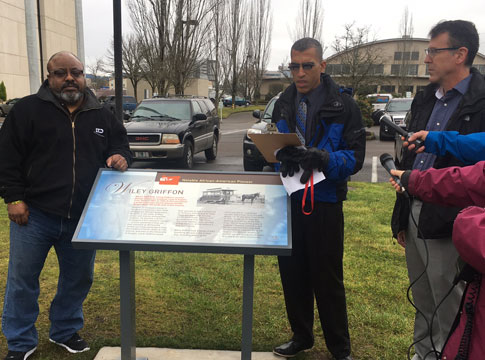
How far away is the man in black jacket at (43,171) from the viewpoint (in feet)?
9.12

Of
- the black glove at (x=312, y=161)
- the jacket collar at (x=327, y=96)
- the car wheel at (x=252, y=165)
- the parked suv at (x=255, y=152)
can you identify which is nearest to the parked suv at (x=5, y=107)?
the car wheel at (x=252, y=165)

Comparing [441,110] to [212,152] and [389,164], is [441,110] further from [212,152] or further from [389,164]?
[212,152]

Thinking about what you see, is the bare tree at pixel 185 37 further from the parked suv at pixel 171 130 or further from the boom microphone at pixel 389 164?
the boom microphone at pixel 389 164

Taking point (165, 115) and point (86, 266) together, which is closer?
point (86, 266)

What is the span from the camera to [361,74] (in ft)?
73.2

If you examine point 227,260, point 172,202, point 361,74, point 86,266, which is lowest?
point 227,260

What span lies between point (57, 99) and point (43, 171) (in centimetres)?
49

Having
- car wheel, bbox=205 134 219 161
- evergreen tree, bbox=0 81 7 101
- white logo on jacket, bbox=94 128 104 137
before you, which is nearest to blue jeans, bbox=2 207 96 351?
white logo on jacket, bbox=94 128 104 137

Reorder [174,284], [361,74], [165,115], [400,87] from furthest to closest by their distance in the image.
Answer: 1. [400,87]
2. [361,74]
3. [165,115]
4. [174,284]

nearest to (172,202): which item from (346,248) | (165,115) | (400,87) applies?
(346,248)

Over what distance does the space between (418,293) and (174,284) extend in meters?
2.38

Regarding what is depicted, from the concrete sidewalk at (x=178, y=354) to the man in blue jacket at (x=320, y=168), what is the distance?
0.51m

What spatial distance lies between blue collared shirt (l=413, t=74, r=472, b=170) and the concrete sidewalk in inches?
67.8

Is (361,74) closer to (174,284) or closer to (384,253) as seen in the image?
(384,253)
